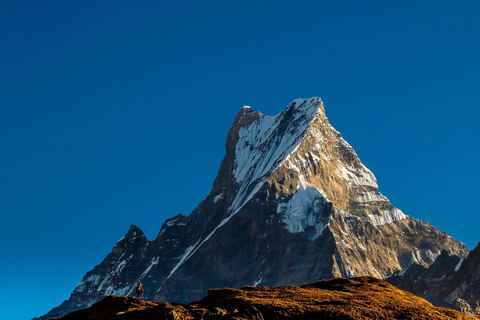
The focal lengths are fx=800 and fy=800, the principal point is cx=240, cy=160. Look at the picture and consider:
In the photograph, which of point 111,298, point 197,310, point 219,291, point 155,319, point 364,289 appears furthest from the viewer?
point 364,289

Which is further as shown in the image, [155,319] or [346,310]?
[346,310]

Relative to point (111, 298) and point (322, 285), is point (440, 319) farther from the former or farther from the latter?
point (111, 298)

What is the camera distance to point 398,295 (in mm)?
91938

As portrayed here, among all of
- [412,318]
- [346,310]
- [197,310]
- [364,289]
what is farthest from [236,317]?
[364,289]

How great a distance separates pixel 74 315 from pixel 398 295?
121 ft

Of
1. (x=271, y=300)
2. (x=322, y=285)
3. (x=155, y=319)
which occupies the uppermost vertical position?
(x=322, y=285)

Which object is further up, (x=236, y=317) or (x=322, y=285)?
(x=322, y=285)

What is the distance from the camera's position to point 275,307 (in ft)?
254

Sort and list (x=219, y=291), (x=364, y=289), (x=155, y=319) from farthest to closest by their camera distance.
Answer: (x=364, y=289)
(x=219, y=291)
(x=155, y=319)

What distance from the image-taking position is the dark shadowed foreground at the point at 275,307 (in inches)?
2940

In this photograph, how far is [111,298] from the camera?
80.8 m

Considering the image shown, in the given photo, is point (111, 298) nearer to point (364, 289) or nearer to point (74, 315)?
point (74, 315)

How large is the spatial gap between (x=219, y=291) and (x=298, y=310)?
12.7m

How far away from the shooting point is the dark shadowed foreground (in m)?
74.7
